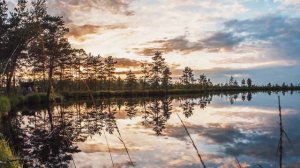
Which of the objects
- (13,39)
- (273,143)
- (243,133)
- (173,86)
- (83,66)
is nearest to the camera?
(273,143)

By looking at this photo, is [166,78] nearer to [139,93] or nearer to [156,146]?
[139,93]

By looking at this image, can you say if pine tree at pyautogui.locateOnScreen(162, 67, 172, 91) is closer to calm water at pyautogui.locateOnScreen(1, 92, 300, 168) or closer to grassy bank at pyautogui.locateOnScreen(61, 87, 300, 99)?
grassy bank at pyautogui.locateOnScreen(61, 87, 300, 99)

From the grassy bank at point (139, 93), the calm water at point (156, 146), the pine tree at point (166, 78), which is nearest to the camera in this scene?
the calm water at point (156, 146)

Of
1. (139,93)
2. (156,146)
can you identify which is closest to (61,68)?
(139,93)

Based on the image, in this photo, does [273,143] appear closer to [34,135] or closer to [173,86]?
[34,135]

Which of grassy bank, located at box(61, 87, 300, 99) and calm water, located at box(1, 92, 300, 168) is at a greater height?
grassy bank, located at box(61, 87, 300, 99)

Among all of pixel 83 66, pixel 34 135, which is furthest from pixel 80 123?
pixel 83 66

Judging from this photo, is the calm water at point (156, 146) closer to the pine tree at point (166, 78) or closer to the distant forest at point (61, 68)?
the distant forest at point (61, 68)

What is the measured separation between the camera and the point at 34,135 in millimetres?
21406

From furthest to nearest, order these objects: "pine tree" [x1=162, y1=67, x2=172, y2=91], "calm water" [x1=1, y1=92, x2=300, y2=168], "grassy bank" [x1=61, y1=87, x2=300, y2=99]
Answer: "pine tree" [x1=162, y1=67, x2=172, y2=91], "grassy bank" [x1=61, y1=87, x2=300, y2=99], "calm water" [x1=1, y1=92, x2=300, y2=168]

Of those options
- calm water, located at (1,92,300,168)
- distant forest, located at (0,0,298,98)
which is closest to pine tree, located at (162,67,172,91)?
distant forest, located at (0,0,298,98)

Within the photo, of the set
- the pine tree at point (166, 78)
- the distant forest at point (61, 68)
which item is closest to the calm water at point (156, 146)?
the distant forest at point (61, 68)

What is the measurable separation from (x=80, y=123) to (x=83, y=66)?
7258cm

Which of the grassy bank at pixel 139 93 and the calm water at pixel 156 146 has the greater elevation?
the grassy bank at pixel 139 93
